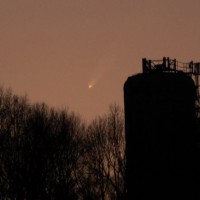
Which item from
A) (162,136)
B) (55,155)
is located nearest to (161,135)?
(162,136)

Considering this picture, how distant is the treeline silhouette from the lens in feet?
178

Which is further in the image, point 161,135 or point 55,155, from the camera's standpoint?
point 55,155

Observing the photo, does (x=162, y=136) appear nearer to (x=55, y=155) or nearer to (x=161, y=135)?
(x=161, y=135)

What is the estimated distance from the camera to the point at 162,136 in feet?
145

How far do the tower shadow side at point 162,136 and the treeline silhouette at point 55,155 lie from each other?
11912mm

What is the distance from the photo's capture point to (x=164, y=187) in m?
43.7

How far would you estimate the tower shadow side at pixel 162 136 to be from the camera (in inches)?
1731

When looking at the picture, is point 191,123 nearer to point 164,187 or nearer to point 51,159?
point 164,187

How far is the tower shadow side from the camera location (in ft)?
144

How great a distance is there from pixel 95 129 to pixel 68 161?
190 inches

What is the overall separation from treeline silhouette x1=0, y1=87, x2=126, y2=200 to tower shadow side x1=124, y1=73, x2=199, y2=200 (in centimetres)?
1191

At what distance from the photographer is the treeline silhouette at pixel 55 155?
54.2 m

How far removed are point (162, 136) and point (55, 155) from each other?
16.7 m

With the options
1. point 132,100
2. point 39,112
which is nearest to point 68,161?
point 39,112
